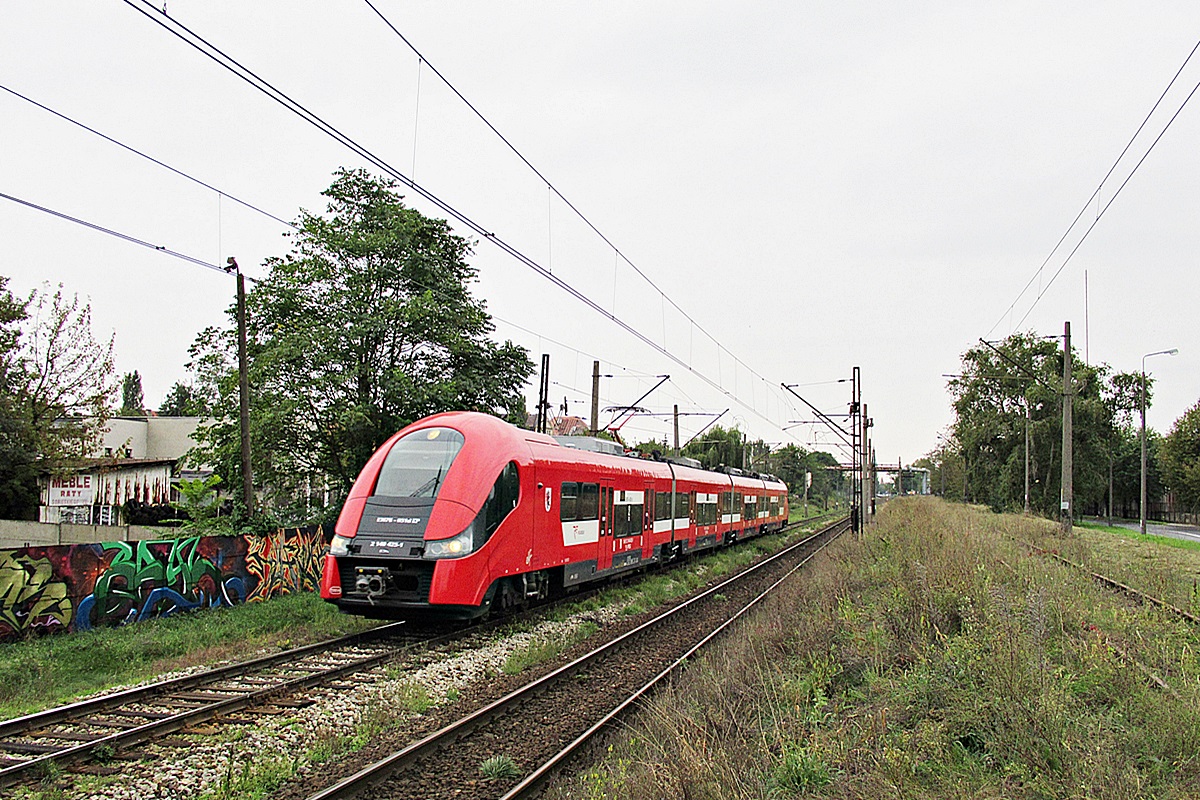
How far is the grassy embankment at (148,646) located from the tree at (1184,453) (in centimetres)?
6265

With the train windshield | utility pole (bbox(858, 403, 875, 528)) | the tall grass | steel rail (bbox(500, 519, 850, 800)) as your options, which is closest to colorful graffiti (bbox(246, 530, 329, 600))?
the tall grass

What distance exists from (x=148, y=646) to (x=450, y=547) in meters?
3.90

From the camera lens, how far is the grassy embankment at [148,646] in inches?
368

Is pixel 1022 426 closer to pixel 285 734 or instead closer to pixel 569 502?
pixel 569 502

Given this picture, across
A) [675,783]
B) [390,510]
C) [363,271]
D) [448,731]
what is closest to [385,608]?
[390,510]

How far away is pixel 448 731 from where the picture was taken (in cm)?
770

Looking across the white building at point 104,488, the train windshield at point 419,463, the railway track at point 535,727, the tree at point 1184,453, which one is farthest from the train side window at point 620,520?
the tree at point 1184,453

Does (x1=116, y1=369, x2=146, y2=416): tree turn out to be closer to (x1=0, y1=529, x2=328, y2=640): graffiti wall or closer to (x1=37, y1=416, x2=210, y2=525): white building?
(x1=37, y1=416, x2=210, y2=525): white building

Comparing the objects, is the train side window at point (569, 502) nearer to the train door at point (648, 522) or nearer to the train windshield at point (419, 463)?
the train windshield at point (419, 463)

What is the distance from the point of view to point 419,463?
12688mm

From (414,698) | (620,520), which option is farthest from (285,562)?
(414,698)

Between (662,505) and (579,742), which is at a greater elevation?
(662,505)

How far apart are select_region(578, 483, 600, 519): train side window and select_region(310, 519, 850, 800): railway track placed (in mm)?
2504

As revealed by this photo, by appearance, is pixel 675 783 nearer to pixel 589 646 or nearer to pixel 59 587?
pixel 589 646
